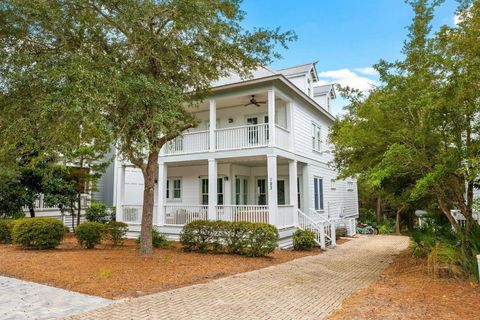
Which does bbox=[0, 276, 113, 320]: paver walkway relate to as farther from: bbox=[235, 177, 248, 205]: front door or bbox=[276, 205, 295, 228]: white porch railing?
bbox=[235, 177, 248, 205]: front door

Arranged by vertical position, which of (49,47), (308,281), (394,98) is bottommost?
(308,281)

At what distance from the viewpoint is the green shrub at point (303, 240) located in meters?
13.9

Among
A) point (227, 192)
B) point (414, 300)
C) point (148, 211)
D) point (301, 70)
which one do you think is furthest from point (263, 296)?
point (301, 70)

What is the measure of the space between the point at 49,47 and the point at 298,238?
423 inches

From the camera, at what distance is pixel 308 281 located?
27.4 ft

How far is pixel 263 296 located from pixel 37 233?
9738 millimetres

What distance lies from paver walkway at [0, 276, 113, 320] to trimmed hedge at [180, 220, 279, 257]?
5952 millimetres

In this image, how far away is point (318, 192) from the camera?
19.8 meters

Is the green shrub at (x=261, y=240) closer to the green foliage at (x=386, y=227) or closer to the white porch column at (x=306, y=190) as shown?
the white porch column at (x=306, y=190)

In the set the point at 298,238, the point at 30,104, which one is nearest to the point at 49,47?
the point at 30,104

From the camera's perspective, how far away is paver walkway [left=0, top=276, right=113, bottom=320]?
18.1 ft

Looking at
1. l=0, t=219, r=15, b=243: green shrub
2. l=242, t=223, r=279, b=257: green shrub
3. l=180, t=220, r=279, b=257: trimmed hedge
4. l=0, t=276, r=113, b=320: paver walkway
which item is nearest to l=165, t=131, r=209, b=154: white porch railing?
l=180, t=220, r=279, b=257: trimmed hedge

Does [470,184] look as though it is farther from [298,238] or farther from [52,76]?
[52,76]

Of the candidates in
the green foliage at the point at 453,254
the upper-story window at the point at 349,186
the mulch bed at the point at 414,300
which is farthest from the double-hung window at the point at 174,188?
the upper-story window at the point at 349,186
